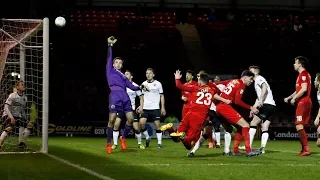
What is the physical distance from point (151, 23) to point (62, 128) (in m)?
8.57

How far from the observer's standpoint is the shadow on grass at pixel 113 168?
955 centimetres

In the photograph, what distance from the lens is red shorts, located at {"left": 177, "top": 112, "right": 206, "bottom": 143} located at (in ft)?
43.3

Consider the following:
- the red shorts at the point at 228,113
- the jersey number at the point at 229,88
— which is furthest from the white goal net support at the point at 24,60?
the jersey number at the point at 229,88

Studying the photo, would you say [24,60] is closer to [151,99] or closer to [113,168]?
[151,99]

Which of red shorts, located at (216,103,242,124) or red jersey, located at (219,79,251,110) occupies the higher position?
red jersey, located at (219,79,251,110)

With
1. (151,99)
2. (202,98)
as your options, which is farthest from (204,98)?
(151,99)

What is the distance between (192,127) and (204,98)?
0.69 meters

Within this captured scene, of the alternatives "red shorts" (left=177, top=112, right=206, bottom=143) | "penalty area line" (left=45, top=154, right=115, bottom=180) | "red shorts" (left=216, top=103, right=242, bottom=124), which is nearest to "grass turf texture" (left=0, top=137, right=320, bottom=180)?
"penalty area line" (left=45, top=154, right=115, bottom=180)

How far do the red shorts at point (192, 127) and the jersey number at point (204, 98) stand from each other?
0.31m

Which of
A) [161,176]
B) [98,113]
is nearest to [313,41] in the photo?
[98,113]

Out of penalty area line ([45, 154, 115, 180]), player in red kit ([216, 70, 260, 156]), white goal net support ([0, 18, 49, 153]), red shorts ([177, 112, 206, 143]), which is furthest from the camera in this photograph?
white goal net support ([0, 18, 49, 153])

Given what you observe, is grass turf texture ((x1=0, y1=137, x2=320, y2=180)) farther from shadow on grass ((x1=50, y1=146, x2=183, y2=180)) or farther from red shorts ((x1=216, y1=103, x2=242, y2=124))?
red shorts ((x1=216, y1=103, x2=242, y2=124))

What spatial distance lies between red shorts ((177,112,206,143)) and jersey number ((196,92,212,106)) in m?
0.31

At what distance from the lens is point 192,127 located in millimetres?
13188
